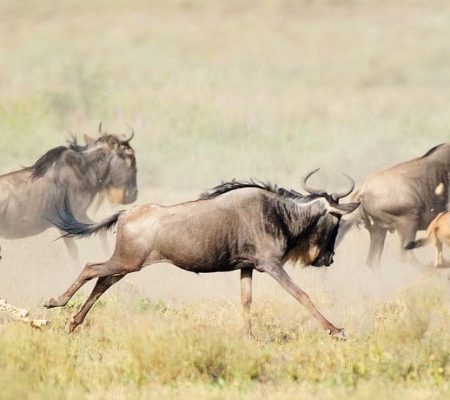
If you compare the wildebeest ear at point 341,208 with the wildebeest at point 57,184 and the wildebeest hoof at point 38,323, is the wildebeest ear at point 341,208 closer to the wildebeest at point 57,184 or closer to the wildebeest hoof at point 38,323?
the wildebeest hoof at point 38,323

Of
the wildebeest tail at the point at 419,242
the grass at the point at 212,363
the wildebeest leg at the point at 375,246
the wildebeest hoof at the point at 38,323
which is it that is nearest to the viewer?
the grass at the point at 212,363

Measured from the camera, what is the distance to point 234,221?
1062 cm

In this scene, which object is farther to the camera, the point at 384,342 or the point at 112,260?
the point at 112,260

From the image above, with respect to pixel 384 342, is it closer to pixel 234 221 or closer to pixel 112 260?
pixel 234 221

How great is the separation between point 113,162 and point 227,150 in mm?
14212

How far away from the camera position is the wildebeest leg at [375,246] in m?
14.8

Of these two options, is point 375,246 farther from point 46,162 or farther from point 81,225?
point 81,225

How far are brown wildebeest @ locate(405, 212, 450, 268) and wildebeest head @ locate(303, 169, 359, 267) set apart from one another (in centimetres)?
251

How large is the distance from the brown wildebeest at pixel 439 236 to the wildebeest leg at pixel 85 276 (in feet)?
13.3

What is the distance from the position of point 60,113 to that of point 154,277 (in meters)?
19.1

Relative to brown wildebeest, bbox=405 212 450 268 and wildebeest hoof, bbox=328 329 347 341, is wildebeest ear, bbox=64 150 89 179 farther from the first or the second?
wildebeest hoof, bbox=328 329 347 341

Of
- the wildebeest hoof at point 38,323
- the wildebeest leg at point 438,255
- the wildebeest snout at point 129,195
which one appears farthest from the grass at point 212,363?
the wildebeest snout at point 129,195

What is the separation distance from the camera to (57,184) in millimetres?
14500

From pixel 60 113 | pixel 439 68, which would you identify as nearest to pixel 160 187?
pixel 60 113
